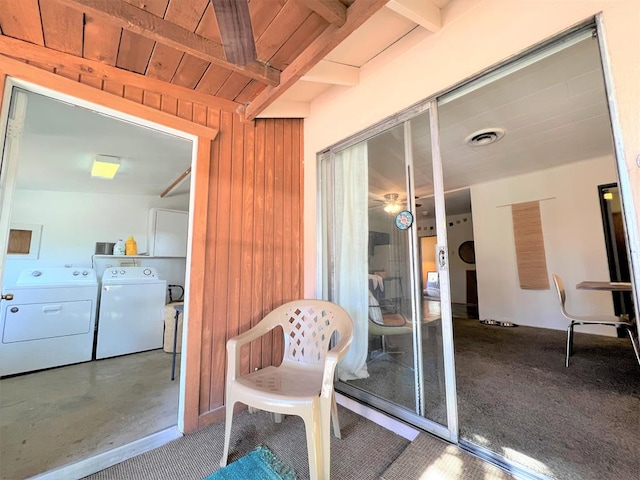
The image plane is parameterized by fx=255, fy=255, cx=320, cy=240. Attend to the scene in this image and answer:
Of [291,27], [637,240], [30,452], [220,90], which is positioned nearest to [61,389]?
[30,452]

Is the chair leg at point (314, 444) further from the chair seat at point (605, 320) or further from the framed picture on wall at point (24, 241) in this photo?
the framed picture on wall at point (24, 241)

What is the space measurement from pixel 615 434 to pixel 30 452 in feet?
11.1

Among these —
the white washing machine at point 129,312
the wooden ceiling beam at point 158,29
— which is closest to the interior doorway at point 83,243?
the white washing machine at point 129,312

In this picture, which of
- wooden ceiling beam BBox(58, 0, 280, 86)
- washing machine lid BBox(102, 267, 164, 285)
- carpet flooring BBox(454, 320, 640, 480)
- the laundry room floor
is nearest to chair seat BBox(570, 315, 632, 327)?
carpet flooring BBox(454, 320, 640, 480)

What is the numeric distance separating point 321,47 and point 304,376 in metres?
1.92

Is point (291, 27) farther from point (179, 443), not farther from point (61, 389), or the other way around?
point (61, 389)

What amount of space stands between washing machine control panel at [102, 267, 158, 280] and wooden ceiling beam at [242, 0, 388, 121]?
2827 millimetres

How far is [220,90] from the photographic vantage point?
1887mm

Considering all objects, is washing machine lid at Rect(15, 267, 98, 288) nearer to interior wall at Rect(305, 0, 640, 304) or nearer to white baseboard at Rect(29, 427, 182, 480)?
white baseboard at Rect(29, 427, 182, 480)

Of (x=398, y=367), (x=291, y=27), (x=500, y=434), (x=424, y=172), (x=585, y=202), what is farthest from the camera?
(x=585, y=202)

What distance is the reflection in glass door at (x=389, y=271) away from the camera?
161 centimetres

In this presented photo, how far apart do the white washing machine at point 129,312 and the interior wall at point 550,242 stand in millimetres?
5365

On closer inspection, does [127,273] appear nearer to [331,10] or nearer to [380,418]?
[380,418]

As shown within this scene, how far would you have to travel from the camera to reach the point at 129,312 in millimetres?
3172
